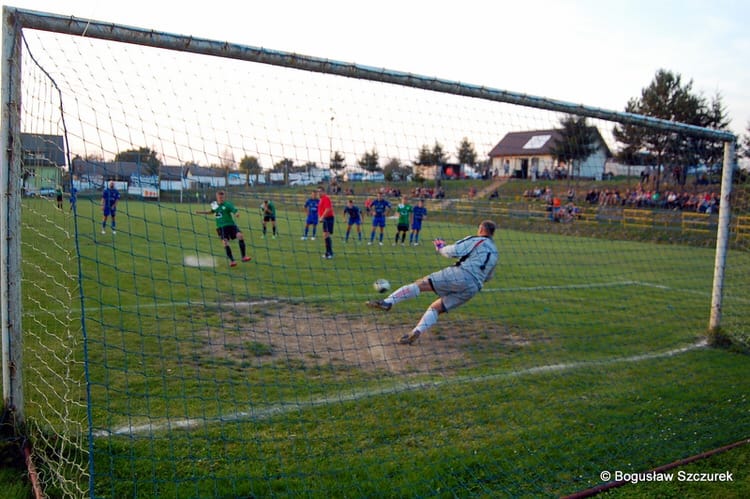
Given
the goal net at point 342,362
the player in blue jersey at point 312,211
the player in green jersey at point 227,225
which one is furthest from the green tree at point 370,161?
the player in blue jersey at point 312,211

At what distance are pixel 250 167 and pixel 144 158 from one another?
1.07 metres

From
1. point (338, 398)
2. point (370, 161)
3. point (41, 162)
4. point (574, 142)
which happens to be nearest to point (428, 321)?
point (338, 398)

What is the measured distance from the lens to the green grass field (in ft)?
13.1

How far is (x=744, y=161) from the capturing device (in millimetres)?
8578

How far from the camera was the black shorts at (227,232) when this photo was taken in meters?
13.0

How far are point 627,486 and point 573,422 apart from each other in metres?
1.08

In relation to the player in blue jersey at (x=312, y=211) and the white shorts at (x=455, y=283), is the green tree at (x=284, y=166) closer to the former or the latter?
the white shorts at (x=455, y=283)

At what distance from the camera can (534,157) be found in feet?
29.6

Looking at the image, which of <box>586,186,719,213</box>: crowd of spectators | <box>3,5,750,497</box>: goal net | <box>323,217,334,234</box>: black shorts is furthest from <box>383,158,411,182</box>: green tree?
<box>323,217,334,234</box>: black shorts

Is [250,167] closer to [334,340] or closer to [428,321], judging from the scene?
[428,321]

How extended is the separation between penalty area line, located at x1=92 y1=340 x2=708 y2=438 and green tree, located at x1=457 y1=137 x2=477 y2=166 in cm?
265

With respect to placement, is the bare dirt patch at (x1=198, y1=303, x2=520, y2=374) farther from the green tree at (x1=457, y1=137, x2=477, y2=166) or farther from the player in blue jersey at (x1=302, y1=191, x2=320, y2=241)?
the player in blue jersey at (x1=302, y1=191, x2=320, y2=241)

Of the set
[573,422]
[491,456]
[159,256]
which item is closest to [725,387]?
[573,422]

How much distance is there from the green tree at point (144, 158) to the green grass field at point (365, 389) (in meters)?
0.43
